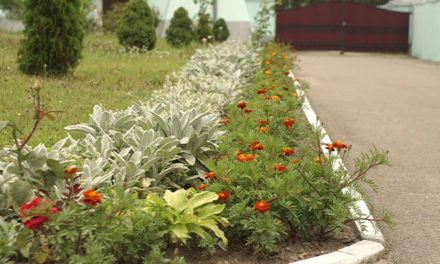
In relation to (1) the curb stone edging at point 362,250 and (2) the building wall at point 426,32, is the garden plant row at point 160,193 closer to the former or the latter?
(1) the curb stone edging at point 362,250

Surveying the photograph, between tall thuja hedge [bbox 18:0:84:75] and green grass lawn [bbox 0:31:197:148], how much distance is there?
0.33 meters

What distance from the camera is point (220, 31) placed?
2097 centimetres

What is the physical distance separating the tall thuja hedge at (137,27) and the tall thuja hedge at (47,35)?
5.71 metres

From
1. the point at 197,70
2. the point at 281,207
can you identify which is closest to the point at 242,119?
the point at 281,207

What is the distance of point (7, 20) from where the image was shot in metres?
22.6

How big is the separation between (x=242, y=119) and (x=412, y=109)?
5.13 m

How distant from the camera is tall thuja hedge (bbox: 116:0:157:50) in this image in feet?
50.8

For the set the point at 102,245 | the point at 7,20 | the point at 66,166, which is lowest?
the point at 102,245

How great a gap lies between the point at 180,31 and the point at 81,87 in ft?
31.6

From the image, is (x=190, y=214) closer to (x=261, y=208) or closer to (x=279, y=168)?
(x=261, y=208)

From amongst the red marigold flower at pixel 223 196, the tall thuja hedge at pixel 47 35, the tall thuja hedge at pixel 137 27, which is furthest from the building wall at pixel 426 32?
the red marigold flower at pixel 223 196

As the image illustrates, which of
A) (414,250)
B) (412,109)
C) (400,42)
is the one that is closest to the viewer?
(414,250)

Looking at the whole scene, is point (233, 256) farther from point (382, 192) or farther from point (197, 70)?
point (197, 70)

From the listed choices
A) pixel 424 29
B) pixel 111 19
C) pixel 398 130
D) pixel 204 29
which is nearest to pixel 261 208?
pixel 398 130
